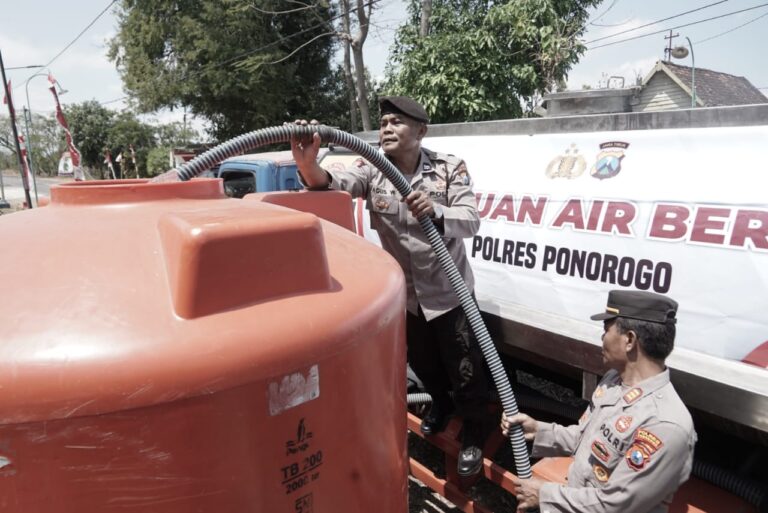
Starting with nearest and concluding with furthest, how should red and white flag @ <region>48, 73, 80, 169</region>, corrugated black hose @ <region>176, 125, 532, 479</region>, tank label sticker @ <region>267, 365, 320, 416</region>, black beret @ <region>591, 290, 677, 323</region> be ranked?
tank label sticker @ <region>267, 365, 320, 416</region>, black beret @ <region>591, 290, 677, 323</region>, corrugated black hose @ <region>176, 125, 532, 479</region>, red and white flag @ <region>48, 73, 80, 169</region>

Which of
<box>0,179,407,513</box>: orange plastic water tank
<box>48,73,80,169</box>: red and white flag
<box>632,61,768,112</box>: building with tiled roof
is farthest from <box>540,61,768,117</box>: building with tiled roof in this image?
<box>48,73,80,169</box>: red and white flag

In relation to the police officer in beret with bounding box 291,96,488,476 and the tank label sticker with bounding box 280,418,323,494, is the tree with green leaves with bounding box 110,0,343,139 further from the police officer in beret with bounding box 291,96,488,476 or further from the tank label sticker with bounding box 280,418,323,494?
the tank label sticker with bounding box 280,418,323,494

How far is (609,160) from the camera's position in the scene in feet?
8.26

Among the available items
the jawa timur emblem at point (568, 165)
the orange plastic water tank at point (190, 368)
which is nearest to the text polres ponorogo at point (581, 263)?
the jawa timur emblem at point (568, 165)

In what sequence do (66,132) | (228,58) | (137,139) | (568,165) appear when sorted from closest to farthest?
1. (568,165)
2. (66,132)
3. (228,58)
4. (137,139)

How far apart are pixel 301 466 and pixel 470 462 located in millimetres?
1445

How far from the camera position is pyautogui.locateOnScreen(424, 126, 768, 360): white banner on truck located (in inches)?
80.0

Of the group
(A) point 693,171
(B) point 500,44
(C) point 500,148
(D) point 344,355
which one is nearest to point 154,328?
(D) point 344,355

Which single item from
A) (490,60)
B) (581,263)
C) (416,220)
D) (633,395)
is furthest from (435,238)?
(490,60)

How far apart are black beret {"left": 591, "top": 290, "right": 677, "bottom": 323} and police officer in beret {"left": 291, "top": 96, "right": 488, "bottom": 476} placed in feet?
2.48

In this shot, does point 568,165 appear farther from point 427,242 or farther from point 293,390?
point 293,390

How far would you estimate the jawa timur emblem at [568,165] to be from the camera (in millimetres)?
2625

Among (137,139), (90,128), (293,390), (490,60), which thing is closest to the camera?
(293,390)

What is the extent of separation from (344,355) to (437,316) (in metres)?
1.21
